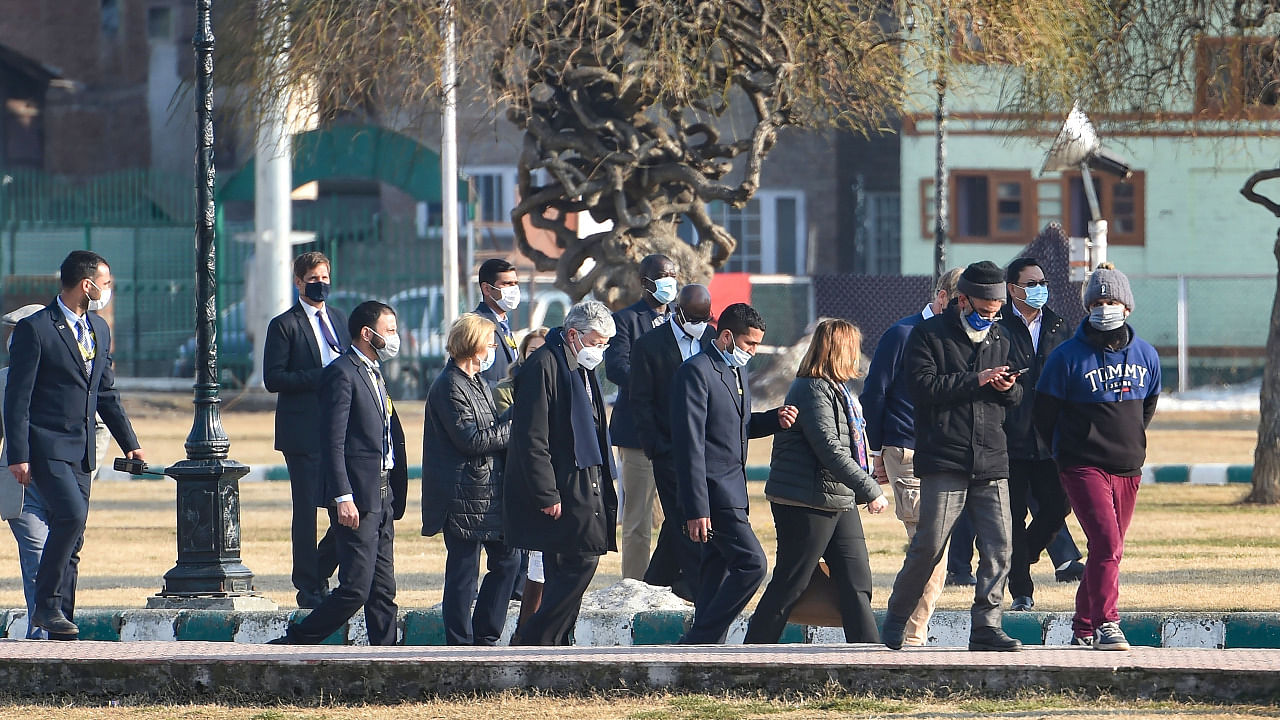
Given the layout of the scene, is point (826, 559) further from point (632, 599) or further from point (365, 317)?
point (365, 317)

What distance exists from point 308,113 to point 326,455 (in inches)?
312

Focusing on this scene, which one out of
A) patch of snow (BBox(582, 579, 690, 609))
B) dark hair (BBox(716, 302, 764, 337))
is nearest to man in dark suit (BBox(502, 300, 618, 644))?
dark hair (BBox(716, 302, 764, 337))

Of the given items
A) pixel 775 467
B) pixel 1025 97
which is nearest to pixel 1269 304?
pixel 1025 97

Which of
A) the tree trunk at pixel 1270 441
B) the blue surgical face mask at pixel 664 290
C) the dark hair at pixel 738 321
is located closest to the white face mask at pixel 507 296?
the blue surgical face mask at pixel 664 290

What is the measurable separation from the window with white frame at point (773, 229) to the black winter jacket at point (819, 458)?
3038 centimetres

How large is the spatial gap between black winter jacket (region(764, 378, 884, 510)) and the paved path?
647mm

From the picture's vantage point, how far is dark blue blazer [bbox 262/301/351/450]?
10.9m

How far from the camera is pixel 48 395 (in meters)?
9.64

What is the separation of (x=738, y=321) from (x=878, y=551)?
480 cm

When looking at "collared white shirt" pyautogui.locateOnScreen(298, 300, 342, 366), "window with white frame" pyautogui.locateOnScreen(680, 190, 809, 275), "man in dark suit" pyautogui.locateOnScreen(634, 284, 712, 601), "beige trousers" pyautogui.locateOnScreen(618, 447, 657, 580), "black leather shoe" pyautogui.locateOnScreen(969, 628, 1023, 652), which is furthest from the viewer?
"window with white frame" pyautogui.locateOnScreen(680, 190, 809, 275)

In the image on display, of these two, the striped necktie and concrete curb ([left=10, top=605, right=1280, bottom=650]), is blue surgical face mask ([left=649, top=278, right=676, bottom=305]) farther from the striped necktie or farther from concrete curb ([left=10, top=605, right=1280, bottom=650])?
the striped necktie

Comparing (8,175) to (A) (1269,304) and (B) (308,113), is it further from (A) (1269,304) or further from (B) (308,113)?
(A) (1269,304)

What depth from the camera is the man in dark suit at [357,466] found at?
30.2ft

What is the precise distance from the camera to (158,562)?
44.3ft
